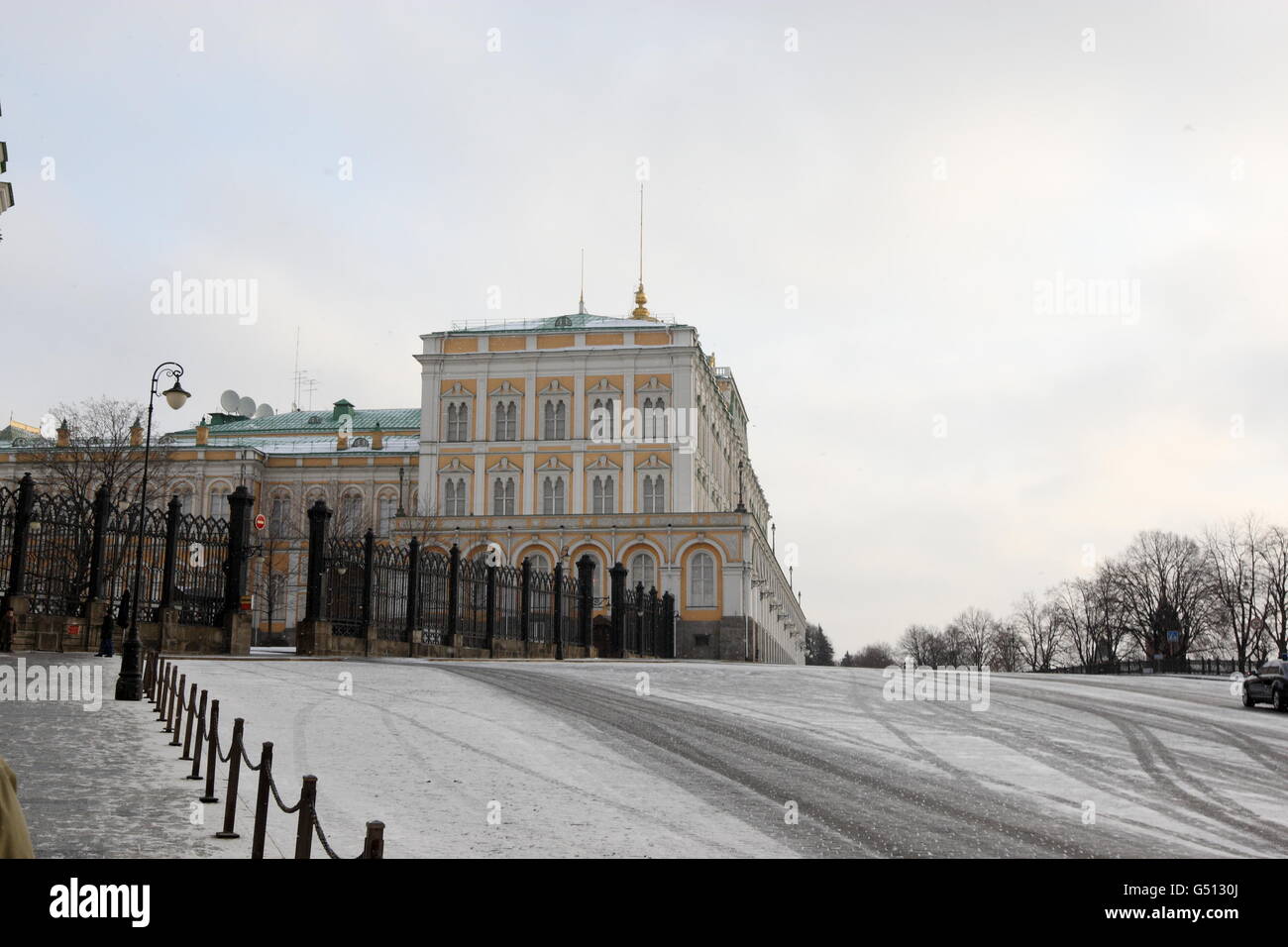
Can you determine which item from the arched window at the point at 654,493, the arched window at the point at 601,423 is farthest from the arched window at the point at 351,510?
the arched window at the point at 654,493

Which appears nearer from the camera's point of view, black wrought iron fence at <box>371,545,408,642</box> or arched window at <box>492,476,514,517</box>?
black wrought iron fence at <box>371,545,408,642</box>

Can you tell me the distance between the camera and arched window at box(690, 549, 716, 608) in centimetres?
6538

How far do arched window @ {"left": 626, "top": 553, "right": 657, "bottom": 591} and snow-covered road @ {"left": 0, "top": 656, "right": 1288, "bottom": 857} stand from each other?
41220 millimetres

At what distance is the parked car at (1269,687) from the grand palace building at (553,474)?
38939mm

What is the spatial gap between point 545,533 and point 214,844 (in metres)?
58.8

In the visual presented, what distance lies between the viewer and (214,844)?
911 centimetres

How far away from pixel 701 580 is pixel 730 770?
51.3m

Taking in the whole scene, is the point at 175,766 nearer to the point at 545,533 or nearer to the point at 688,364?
the point at 545,533

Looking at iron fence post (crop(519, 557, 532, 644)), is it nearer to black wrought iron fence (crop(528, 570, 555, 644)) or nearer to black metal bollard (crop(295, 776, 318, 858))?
black wrought iron fence (crop(528, 570, 555, 644))

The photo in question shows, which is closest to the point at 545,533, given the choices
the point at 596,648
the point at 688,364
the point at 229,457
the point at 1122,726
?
the point at 688,364

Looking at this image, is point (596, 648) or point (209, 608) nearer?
point (209, 608)

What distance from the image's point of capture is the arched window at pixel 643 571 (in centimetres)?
6621

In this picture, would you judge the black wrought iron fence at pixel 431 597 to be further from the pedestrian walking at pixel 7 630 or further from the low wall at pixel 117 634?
the pedestrian walking at pixel 7 630

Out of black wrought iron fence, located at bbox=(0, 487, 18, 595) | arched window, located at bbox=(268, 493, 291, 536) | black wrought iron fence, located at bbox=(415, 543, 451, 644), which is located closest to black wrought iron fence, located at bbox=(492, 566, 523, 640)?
black wrought iron fence, located at bbox=(415, 543, 451, 644)
